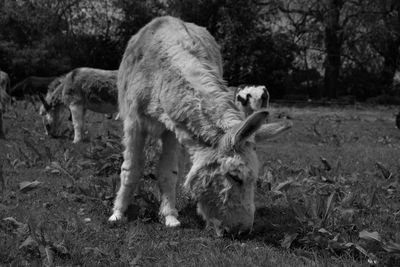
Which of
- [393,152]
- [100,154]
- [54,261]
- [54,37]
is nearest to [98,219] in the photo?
[54,261]

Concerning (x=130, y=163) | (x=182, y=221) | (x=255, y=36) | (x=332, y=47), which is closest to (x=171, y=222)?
(x=182, y=221)

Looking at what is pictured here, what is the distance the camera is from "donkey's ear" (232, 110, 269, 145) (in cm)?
384

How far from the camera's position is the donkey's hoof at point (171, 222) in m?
5.04

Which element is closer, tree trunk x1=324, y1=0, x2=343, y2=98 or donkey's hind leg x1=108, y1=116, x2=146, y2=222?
donkey's hind leg x1=108, y1=116, x2=146, y2=222

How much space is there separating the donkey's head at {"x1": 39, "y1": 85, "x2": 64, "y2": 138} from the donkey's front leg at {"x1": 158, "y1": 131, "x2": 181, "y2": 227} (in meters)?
7.58

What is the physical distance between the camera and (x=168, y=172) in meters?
5.46

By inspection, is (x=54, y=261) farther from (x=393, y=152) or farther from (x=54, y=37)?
(x=54, y=37)

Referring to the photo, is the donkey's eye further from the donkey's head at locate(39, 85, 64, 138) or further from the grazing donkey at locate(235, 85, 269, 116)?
the grazing donkey at locate(235, 85, 269, 116)

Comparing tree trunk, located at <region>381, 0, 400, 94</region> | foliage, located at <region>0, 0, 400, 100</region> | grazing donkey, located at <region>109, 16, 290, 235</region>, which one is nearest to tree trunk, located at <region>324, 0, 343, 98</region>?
foliage, located at <region>0, 0, 400, 100</region>

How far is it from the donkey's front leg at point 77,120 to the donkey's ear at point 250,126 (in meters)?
7.94

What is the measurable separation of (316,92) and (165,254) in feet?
112

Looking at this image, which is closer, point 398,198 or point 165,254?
point 165,254

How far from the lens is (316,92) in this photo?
122 feet

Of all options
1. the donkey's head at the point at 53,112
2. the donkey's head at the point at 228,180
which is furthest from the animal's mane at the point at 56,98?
the donkey's head at the point at 228,180
